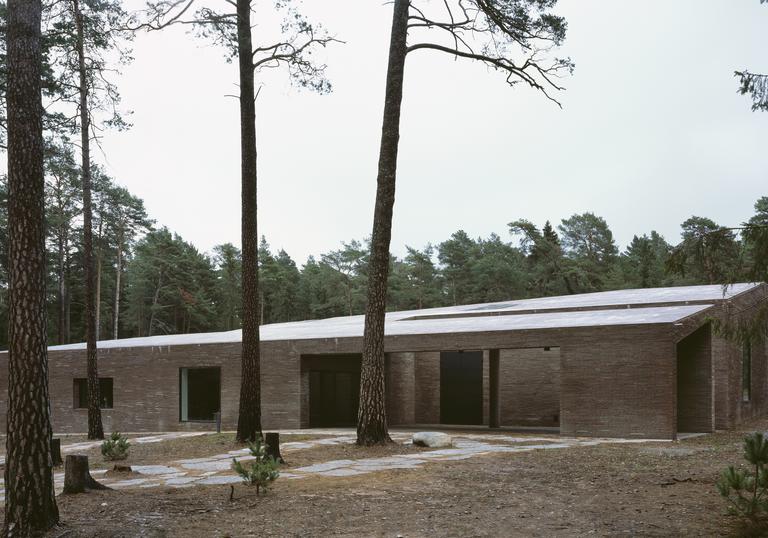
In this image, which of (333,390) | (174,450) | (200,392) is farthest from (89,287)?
(333,390)

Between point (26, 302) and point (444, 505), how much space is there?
174 inches

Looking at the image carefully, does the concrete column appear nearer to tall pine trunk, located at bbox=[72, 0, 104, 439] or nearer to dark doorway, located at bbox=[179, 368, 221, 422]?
dark doorway, located at bbox=[179, 368, 221, 422]

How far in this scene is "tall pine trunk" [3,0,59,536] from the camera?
615 centimetres

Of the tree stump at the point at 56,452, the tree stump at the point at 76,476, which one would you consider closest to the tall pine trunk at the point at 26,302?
the tree stump at the point at 76,476

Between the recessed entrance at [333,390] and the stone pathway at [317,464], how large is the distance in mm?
6565

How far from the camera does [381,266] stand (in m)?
12.4

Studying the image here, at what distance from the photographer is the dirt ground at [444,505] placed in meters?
6.41

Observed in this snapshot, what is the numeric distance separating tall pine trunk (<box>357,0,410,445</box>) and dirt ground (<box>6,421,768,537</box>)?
2463 millimetres

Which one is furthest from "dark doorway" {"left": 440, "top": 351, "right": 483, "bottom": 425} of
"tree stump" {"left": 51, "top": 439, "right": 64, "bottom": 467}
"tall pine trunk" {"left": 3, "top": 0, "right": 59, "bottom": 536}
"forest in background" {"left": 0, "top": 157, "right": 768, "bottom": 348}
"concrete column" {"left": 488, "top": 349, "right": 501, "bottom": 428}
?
"forest in background" {"left": 0, "top": 157, "right": 768, "bottom": 348}

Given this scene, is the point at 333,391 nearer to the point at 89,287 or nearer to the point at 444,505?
the point at 89,287

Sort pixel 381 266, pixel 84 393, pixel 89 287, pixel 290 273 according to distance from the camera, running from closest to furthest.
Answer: pixel 381 266
pixel 89 287
pixel 84 393
pixel 290 273

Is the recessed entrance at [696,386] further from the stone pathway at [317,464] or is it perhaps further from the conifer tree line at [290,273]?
the conifer tree line at [290,273]

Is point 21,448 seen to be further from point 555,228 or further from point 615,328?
point 555,228

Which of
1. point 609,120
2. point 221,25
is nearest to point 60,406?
point 221,25
